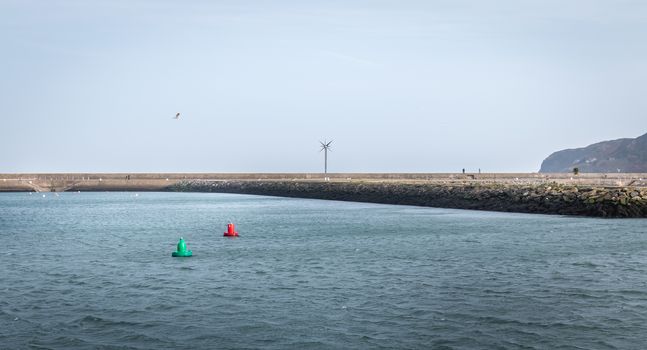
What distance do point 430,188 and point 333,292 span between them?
61.4 m

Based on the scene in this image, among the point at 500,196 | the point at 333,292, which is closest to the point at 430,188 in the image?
the point at 500,196

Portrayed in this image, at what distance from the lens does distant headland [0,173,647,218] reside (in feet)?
181

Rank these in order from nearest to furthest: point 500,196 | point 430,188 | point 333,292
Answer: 1. point 333,292
2. point 500,196
3. point 430,188

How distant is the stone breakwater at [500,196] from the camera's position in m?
52.4

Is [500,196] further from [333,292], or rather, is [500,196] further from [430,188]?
[333,292]

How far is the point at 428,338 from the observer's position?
1471cm

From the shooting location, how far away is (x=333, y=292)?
20391 mm

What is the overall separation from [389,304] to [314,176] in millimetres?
133094

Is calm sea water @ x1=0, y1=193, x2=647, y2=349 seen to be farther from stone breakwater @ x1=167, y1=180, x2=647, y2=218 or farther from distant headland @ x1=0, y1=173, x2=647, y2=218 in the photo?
distant headland @ x1=0, y1=173, x2=647, y2=218

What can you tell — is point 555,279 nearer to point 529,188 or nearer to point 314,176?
point 529,188

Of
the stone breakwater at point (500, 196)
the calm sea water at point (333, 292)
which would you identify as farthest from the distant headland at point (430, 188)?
the calm sea water at point (333, 292)

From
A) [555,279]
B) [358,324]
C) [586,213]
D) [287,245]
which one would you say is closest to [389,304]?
[358,324]

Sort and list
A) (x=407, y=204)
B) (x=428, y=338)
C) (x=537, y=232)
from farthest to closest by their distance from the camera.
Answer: (x=407, y=204) < (x=537, y=232) < (x=428, y=338)

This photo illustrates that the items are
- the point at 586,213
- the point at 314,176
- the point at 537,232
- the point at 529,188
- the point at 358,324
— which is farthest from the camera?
the point at 314,176
